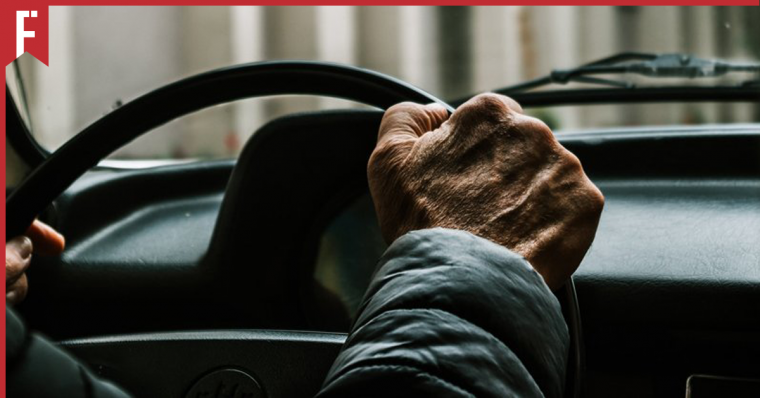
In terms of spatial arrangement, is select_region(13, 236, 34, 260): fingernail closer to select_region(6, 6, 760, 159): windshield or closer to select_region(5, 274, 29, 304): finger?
select_region(5, 274, 29, 304): finger

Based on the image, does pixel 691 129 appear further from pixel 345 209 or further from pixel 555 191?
pixel 555 191

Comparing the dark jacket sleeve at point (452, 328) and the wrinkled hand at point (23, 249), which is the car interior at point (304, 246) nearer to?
the wrinkled hand at point (23, 249)

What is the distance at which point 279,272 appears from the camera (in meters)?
1.58

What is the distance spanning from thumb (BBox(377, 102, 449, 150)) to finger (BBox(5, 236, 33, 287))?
488 millimetres

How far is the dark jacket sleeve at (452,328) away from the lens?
71 centimetres

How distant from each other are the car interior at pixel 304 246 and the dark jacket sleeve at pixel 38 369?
593 mm

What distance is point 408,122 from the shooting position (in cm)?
106

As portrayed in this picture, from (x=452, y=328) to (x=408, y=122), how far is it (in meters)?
0.36

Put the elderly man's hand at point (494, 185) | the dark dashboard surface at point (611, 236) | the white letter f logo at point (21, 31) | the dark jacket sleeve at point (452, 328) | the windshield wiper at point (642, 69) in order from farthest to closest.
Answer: the windshield wiper at point (642, 69) < the white letter f logo at point (21, 31) < the dark dashboard surface at point (611, 236) < the elderly man's hand at point (494, 185) < the dark jacket sleeve at point (452, 328)

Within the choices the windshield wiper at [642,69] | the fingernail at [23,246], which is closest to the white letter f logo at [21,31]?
the fingernail at [23,246]

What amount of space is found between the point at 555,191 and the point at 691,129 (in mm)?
839

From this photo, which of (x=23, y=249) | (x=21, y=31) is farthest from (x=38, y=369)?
(x=21, y=31)

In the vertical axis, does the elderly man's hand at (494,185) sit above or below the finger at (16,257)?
above

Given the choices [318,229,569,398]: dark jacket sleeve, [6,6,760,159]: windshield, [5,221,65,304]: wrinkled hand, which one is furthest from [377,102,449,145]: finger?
[6,6,760,159]: windshield
